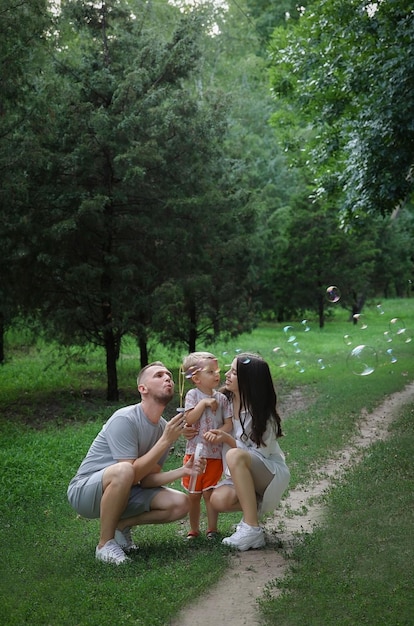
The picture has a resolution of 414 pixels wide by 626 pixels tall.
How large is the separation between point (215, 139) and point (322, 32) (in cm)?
310

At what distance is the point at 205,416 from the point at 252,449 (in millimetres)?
441

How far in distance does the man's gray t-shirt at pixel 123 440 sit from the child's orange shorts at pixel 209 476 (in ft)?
Result: 1.04

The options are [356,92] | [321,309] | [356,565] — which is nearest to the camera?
[356,565]

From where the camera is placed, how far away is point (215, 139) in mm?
17109

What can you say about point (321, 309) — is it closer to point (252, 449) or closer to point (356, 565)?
point (252, 449)

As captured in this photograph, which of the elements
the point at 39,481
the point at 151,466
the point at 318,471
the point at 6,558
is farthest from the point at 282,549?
the point at 39,481

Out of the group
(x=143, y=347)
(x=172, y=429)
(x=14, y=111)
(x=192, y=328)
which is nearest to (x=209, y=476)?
(x=172, y=429)

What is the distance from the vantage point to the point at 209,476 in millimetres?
6211

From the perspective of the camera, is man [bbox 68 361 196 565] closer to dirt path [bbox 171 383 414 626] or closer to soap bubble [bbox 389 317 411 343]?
dirt path [bbox 171 383 414 626]

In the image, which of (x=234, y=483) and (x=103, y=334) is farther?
(x=103, y=334)

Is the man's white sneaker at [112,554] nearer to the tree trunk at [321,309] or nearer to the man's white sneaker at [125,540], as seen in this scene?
the man's white sneaker at [125,540]

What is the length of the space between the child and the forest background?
22.3ft

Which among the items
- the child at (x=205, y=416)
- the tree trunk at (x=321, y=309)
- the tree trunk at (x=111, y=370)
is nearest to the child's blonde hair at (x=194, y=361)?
the child at (x=205, y=416)

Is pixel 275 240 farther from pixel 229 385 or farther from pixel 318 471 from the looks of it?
pixel 229 385
